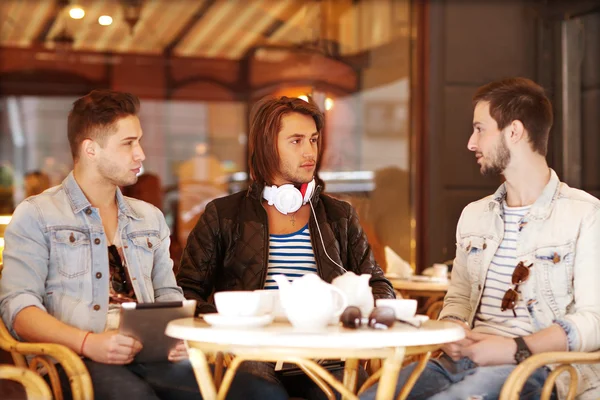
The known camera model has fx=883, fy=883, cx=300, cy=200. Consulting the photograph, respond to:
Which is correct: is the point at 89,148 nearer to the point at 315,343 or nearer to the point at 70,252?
the point at 70,252

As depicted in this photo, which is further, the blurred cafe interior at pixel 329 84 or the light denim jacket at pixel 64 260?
the blurred cafe interior at pixel 329 84

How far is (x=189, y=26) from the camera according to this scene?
10797mm

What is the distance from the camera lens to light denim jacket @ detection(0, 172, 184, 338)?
2695 mm

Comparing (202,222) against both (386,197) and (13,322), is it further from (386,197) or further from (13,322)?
(386,197)

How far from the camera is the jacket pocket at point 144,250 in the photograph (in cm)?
302

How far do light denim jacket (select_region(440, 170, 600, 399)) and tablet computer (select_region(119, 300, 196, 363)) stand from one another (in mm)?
984

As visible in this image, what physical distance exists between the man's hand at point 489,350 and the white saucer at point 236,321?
64cm

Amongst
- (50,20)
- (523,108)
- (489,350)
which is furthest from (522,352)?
(50,20)

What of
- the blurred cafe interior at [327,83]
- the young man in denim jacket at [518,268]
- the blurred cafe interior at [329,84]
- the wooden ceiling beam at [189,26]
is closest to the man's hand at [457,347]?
the young man in denim jacket at [518,268]

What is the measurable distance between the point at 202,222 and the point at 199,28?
25.5ft

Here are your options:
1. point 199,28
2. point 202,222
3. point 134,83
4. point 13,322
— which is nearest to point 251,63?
point 199,28

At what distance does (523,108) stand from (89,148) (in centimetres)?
147

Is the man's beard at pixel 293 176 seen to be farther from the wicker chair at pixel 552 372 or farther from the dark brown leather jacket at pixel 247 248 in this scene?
the wicker chair at pixel 552 372

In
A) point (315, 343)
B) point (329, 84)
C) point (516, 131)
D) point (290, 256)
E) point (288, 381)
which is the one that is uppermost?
point (329, 84)
